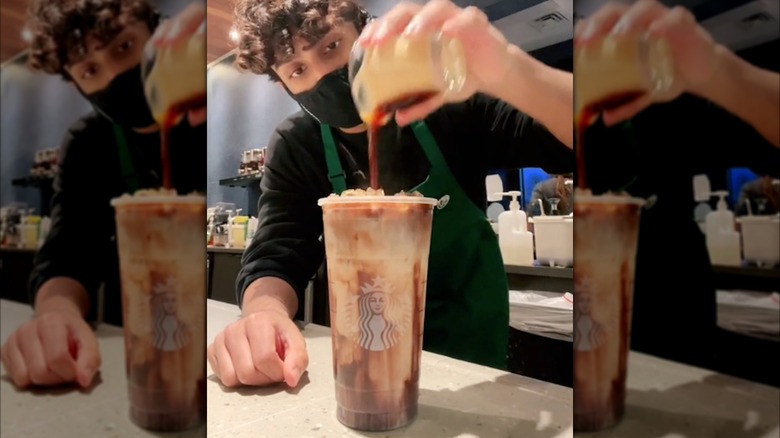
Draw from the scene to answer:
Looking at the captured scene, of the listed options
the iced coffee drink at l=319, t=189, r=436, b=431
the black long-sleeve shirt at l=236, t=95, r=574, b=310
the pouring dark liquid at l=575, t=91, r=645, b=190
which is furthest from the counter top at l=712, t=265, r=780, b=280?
the iced coffee drink at l=319, t=189, r=436, b=431

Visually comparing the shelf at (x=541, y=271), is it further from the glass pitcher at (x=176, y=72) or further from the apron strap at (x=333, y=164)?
the glass pitcher at (x=176, y=72)

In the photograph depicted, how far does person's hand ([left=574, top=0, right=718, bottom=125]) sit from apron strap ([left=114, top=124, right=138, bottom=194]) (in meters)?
0.74

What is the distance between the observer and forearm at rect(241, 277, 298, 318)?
0.93 meters

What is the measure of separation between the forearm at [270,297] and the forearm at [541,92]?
1.68 feet

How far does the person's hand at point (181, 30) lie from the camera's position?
0.78m

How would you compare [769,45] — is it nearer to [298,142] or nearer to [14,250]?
[298,142]

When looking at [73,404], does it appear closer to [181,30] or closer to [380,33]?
[181,30]

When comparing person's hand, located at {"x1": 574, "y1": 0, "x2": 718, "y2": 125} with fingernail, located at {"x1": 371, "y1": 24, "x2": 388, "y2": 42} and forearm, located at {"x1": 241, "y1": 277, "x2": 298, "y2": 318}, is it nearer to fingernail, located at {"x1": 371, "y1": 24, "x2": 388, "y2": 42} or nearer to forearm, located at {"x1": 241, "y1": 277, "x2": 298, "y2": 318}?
fingernail, located at {"x1": 371, "y1": 24, "x2": 388, "y2": 42}

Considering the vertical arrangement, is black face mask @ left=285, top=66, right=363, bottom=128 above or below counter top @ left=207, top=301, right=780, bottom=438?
above

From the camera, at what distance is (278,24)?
0.93m

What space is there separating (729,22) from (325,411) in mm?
878

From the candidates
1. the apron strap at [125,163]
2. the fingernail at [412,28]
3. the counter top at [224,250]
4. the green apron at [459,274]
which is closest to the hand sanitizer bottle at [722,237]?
the green apron at [459,274]

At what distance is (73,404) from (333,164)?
1.80 feet

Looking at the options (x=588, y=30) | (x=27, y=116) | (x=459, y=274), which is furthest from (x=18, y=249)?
(x=588, y=30)
